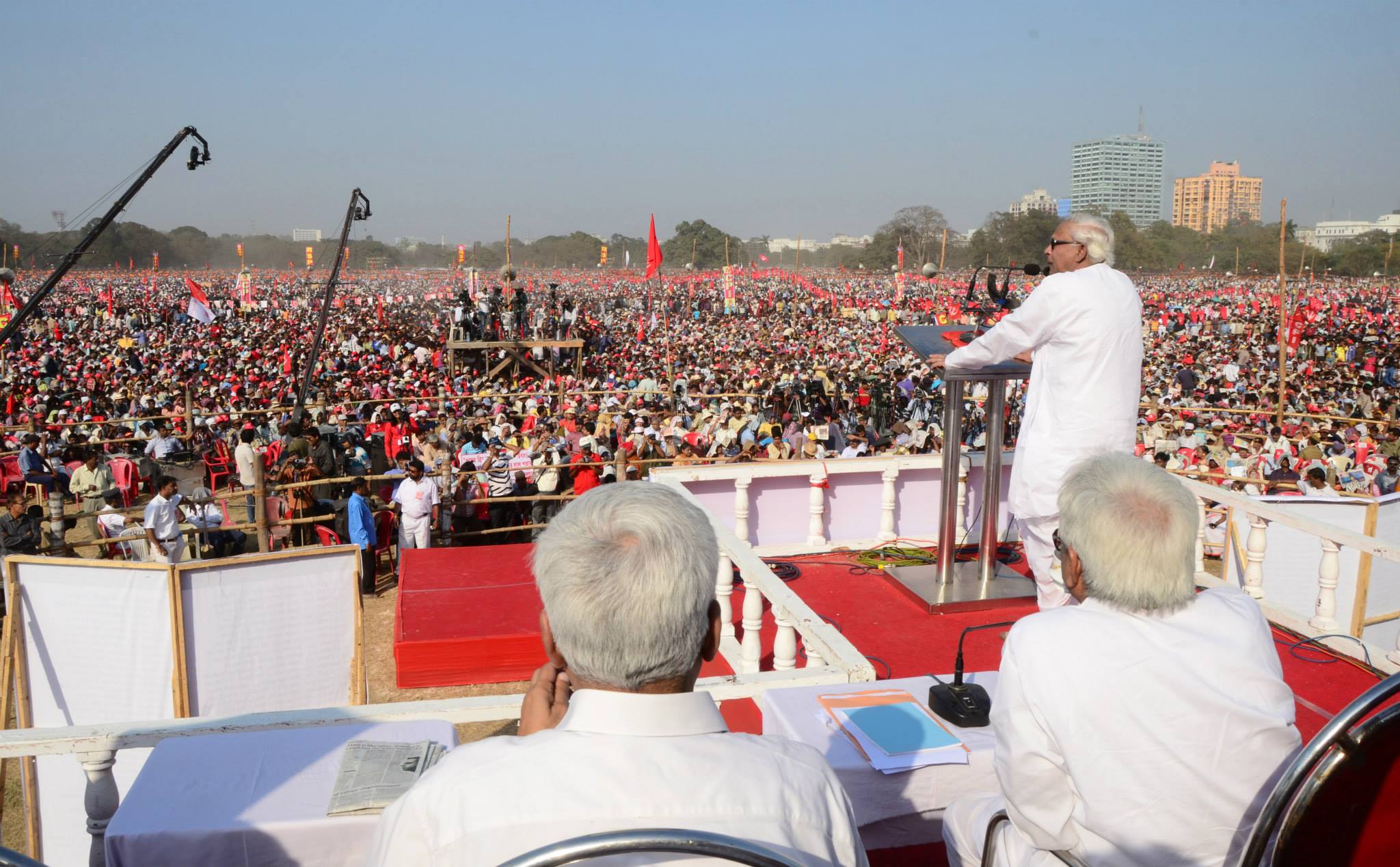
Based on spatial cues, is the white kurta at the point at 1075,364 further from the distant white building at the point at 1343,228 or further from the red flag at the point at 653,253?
the distant white building at the point at 1343,228

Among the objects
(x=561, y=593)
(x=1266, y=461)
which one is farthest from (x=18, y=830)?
(x=1266, y=461)

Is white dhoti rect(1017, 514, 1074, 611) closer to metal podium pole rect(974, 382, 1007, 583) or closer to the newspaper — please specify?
metal podium pole rect(974, 382, 1007, 583)

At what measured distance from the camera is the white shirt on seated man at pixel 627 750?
47.4 inches

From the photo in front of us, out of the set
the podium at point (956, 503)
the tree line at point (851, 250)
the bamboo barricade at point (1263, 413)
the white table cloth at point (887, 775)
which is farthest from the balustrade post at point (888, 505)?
the tree line at point (851, 250)

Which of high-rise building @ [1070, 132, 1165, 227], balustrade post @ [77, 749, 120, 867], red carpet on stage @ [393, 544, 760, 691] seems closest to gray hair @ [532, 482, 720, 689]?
balustrade post @ [77, 749, 120, 867]

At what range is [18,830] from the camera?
5164 millimetres

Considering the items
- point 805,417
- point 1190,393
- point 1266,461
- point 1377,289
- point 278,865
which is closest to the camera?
point 278,865

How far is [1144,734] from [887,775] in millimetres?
706

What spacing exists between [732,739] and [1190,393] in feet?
67.0

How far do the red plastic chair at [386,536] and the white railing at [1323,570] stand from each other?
742cm

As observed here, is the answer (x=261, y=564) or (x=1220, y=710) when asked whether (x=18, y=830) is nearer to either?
(x=261, y=564)

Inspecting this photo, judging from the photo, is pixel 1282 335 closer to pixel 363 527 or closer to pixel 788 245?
pixel 363 527

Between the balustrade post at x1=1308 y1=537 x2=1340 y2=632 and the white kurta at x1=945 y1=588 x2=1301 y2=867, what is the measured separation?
3.00 meters

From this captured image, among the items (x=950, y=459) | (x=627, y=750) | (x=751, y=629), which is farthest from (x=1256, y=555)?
(x=627, y=750)
